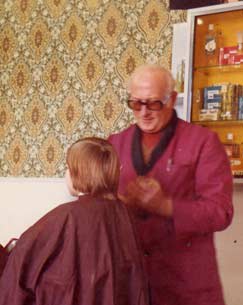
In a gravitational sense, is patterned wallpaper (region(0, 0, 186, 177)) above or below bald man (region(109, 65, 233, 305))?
above

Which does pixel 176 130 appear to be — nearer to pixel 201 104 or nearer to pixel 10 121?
pixel 201 104

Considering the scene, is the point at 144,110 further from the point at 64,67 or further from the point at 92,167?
the point at 64,67

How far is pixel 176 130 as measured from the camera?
2.14 m

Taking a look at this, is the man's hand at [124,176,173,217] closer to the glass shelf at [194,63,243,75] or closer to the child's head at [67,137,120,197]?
the child's head at [67,137,120,197]

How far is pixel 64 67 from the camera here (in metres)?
3.89

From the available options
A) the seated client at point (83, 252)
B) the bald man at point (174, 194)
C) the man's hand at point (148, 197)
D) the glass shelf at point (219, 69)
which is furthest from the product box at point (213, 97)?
the seated client at point (83, 252)

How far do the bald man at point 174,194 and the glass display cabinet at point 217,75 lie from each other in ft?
3.16

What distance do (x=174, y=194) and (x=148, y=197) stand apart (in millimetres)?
226

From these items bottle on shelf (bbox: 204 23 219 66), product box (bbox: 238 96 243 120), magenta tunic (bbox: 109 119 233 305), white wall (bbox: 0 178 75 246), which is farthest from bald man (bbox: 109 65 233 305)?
white wall (bbox: 0 178 75 246)

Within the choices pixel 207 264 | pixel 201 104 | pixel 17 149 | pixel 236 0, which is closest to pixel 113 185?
pixel 207 264

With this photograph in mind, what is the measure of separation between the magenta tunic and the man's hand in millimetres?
78

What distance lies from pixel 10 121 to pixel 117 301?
2662 mm

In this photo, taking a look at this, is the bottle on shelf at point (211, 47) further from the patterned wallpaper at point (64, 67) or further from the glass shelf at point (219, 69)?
the patterned wallpaper at point (64, 67)

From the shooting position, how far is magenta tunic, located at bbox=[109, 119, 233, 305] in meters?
2.00
